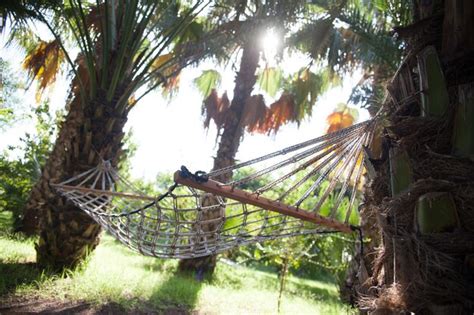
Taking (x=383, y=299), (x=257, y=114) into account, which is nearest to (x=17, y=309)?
(x=383, y=299)

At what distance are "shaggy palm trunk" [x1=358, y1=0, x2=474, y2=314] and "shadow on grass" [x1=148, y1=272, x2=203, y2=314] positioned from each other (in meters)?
2.20

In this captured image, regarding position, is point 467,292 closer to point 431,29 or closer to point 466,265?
point 466,265

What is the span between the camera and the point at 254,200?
1510mm

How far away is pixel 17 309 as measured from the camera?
2244 millimetres

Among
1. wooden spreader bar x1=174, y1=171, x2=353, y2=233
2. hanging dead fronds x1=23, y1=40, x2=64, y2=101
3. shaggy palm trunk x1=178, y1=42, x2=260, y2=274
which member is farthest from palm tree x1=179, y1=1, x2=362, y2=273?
wooden spreader bar x1=174, y1=171, x2=353, y2=233

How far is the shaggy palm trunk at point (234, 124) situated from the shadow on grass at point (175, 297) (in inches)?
28.3

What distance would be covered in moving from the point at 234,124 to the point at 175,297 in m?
2.32

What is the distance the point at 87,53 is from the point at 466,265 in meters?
2.92

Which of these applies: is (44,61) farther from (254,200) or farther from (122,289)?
(254,200)

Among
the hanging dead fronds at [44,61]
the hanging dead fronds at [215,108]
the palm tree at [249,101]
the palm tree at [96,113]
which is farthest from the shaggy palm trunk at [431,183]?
the hanging dead fronds at [44,61]

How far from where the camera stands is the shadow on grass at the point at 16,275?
2537 mm

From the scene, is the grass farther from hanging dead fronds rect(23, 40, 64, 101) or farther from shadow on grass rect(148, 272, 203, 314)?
hanging dead fronds rect(23, 40, 64, 101)

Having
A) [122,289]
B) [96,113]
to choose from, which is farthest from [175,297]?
[96,113]

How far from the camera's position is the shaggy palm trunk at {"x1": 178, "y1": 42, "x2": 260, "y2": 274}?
465 centimetres
